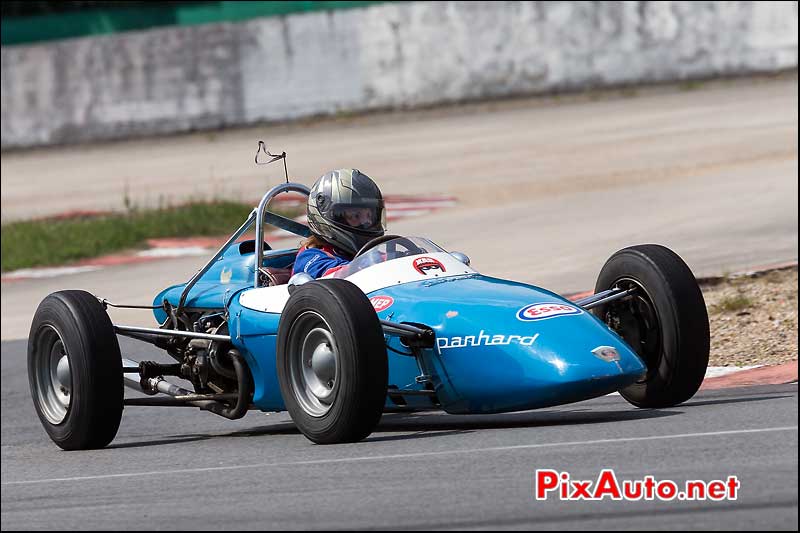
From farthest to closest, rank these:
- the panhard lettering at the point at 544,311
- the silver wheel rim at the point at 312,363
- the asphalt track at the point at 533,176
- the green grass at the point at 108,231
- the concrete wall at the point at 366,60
A: the concrete wall at the point at 366,60, the green grass at the point at 108,231, the asphalt track at the point at 533,176, the silver wheel rim at the point at 312,363, the panhard lettering at the point at 544,311

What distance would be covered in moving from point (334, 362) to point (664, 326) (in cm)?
158

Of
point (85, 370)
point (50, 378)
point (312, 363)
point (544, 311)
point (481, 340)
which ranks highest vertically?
point (544, 311)

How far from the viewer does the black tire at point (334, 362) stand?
21.6ft

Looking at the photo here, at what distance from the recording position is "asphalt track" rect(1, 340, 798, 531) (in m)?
4.84

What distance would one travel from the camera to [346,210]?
8.02 m

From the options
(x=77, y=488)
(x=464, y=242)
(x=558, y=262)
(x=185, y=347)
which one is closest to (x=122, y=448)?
(x=185, y=347)

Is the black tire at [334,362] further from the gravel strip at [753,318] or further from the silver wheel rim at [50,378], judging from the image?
the gravel strip at [753,318]

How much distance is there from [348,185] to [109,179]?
56.5 feet

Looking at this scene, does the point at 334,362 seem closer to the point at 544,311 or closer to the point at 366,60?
the point at 544,311

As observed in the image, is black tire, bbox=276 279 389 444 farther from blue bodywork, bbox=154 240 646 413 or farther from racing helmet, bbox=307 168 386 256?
racing helmet, bbox=307 168 386 256

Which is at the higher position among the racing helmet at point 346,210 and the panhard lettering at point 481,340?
the racing helmet at point 346,210

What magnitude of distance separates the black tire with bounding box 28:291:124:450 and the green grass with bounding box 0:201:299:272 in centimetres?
976

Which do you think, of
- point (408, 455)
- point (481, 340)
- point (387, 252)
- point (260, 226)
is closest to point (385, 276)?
point (387, 252)

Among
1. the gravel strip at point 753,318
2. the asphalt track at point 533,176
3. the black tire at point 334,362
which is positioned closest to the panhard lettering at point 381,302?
the black tire at point 334,362
